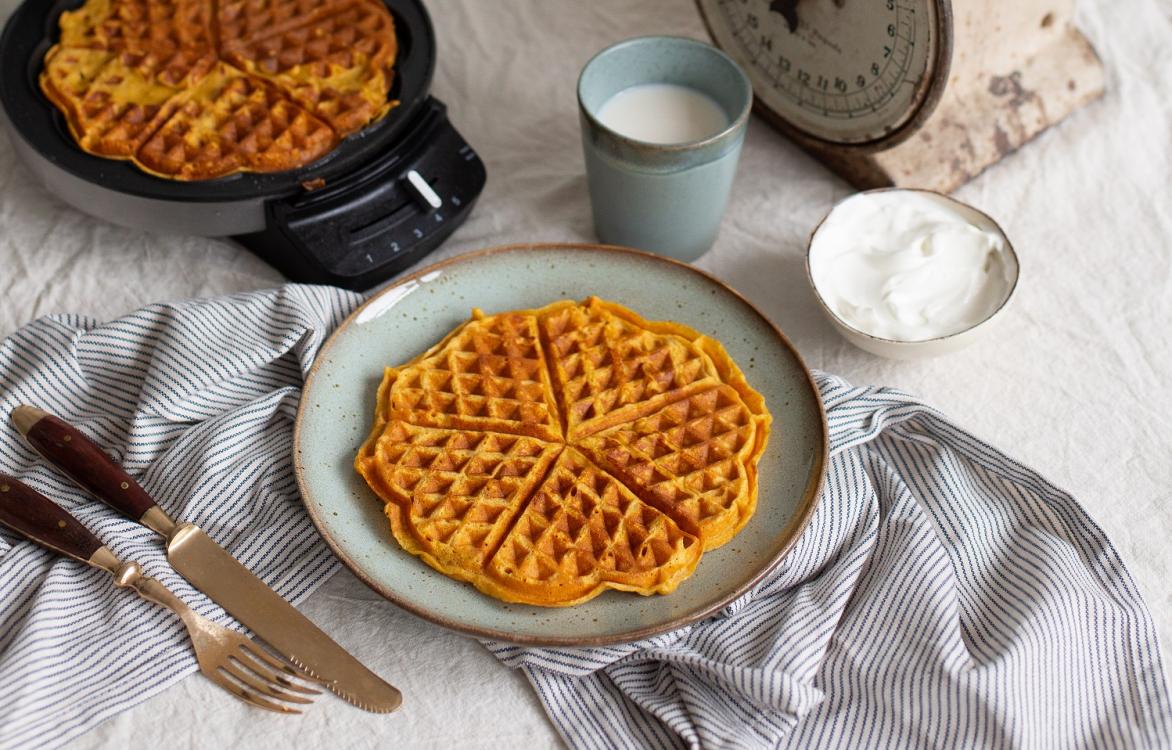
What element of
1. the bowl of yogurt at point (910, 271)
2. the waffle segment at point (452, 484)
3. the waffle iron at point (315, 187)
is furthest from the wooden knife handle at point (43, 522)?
the bowl of yogurt at point (910, 271)

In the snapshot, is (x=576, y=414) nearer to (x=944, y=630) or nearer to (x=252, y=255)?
(x=944, y=630)

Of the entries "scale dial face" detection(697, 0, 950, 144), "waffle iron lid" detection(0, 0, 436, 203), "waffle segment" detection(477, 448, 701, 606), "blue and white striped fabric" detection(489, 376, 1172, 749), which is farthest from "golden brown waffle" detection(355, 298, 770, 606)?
"scale dial face" detection(697, 0, 950, 144)

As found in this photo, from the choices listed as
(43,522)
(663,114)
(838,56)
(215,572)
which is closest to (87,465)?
(43,522)

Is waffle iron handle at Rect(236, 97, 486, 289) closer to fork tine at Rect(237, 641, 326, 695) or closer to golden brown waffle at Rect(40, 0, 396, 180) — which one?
golden brown waffle at Rect(40, 0, 396, 180)

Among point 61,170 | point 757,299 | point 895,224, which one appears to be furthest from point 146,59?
point 895,224

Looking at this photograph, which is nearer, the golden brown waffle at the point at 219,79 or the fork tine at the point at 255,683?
the fork tine at the point at 255,683

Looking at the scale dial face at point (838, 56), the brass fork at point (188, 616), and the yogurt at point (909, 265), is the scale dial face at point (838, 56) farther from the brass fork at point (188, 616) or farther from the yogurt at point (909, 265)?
the brass fork at point (188, 616)
